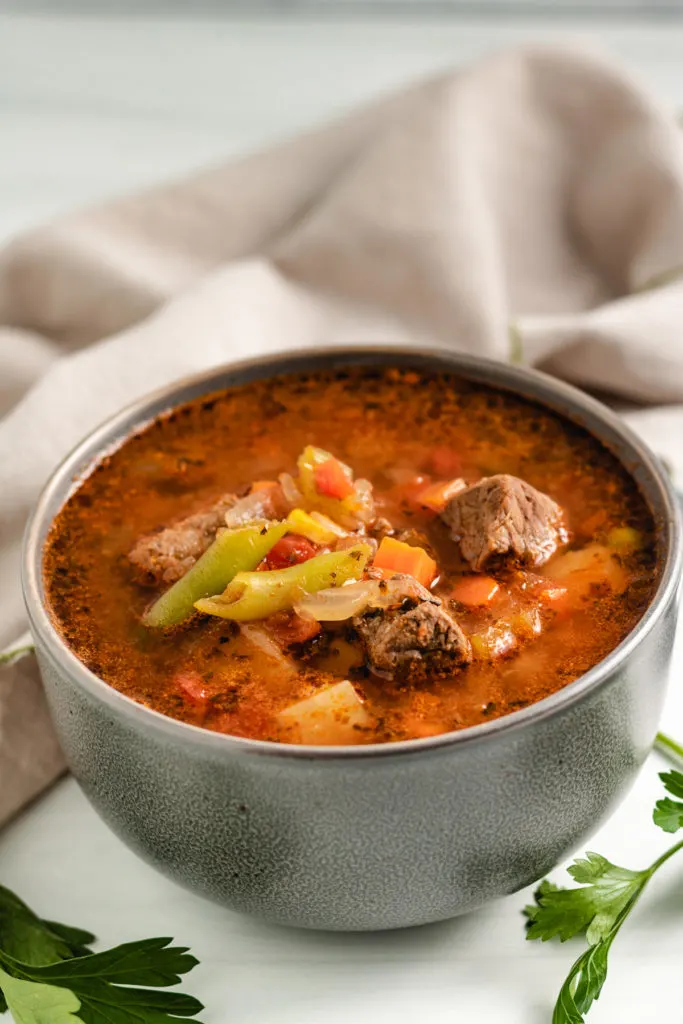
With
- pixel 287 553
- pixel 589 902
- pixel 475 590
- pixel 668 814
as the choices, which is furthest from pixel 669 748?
pixel 287 553

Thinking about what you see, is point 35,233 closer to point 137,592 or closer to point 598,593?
point 137,592

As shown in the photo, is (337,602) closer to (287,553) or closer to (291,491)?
(287,553)

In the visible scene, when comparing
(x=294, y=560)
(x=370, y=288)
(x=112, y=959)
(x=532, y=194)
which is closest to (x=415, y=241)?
(x=370, y=288)

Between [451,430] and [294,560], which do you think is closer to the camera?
[294,560]

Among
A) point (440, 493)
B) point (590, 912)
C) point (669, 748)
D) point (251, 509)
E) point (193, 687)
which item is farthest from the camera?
point (669, 748)

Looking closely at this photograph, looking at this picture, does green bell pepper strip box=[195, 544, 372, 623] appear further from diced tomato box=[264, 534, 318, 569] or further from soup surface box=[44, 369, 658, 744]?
diced tomato box=[264, 534, 318, 569]

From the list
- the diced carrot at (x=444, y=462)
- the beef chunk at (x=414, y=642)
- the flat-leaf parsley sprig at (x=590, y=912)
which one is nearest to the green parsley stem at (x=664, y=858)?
the flat-leaf parsley sprig at (x=590, y=912)

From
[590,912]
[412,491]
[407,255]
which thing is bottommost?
[590,912]

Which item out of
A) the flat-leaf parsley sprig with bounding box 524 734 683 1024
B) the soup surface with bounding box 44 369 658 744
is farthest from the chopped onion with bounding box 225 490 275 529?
the flat-leaf parsley sprig with bounding box 524 734 683 1024
